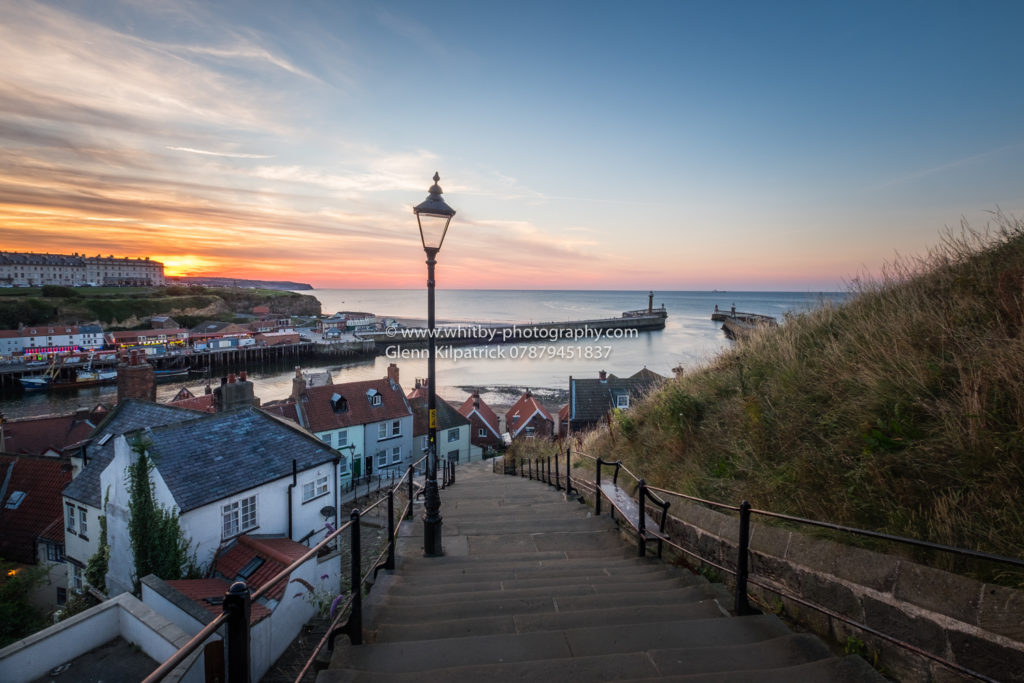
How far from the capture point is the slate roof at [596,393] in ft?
98.9

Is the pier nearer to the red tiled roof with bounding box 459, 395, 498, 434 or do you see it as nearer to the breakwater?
the breakwater

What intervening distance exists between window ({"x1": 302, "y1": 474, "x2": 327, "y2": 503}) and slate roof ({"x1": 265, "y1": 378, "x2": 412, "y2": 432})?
9188 millimetres

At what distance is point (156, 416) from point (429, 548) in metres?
16.0

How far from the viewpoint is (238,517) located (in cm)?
1390

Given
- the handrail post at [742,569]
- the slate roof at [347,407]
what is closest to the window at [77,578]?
the slate roof at [347,407]

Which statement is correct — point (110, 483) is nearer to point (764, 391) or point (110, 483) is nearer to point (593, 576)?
point (593, 576)

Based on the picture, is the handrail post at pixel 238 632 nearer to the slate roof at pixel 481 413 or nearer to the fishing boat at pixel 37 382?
the slate roof at pixel 481 413

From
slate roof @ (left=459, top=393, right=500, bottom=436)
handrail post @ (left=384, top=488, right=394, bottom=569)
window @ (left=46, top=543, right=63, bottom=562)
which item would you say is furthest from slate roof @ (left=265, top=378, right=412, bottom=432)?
handrail post @ (left=384, top=488, right=394, bottom=569)

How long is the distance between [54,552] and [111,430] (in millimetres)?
4912

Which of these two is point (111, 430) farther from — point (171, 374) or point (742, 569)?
point (171, 374)

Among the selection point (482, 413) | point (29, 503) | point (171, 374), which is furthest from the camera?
point (171, 374)

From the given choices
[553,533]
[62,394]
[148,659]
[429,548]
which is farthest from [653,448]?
[62,394]

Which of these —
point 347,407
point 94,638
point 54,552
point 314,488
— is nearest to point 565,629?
point 94,638

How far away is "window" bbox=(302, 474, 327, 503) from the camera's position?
16031mm
